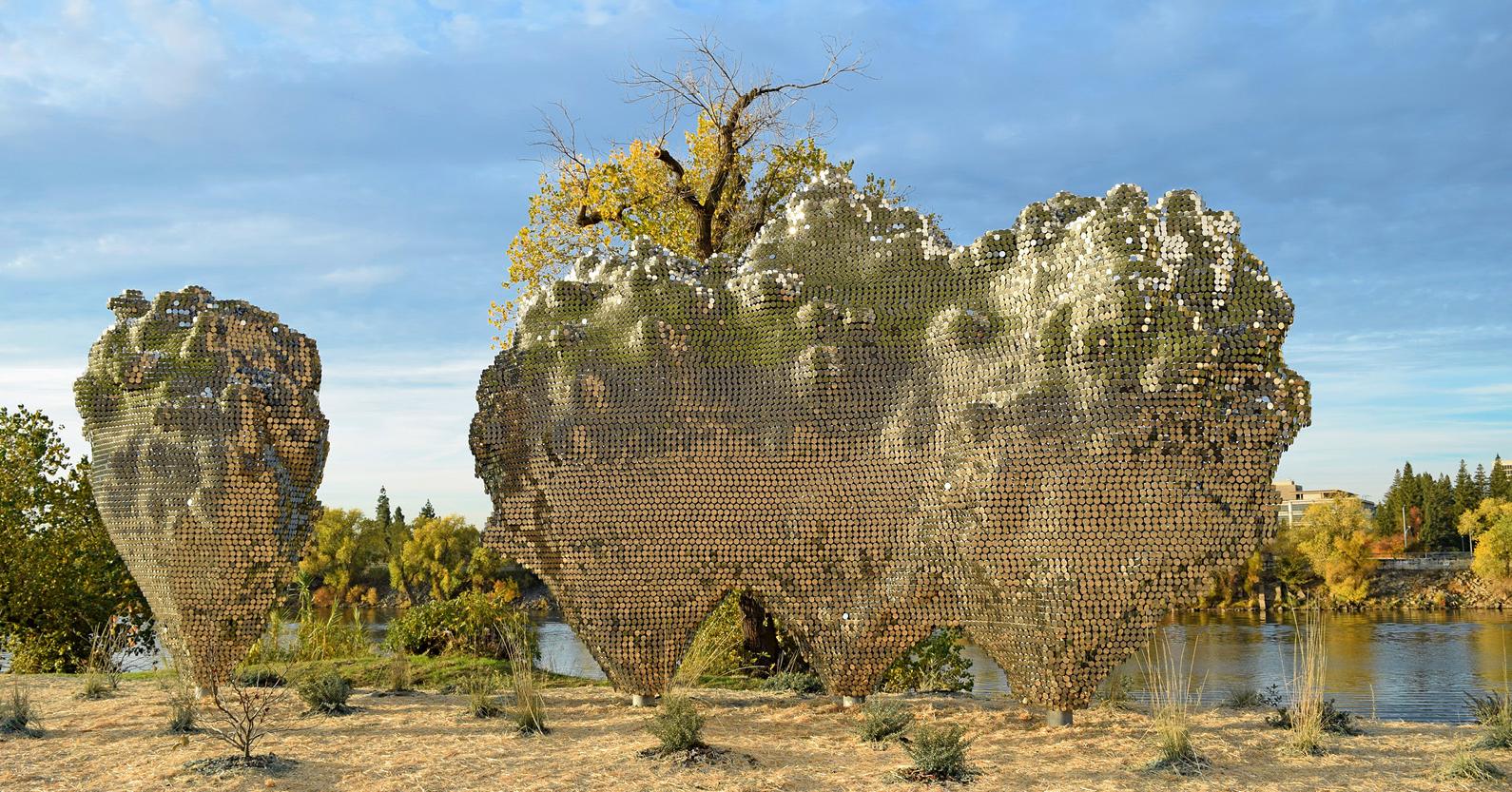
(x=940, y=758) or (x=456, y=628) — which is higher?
(x=456, y=628)

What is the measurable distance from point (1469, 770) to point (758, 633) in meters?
8.88

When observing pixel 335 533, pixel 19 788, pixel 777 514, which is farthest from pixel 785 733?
pixel 335 533

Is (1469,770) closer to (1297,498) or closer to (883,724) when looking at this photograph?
(883,724)

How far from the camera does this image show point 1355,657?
25812 mm

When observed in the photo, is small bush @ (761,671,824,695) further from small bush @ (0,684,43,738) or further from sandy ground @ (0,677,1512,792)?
small bush @ (0,684,43,738)

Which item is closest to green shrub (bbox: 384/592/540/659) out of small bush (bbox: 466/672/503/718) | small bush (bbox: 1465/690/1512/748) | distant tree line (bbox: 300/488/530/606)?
small bush (bbox: 466/672/503/718)

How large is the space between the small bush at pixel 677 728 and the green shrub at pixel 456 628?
6982 mm

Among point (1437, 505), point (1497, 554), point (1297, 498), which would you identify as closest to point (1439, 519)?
point (1437, 505)

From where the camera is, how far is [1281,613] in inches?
1676

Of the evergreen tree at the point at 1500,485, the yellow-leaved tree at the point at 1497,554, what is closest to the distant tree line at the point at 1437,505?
the evergreen tree at the point at 1500,485

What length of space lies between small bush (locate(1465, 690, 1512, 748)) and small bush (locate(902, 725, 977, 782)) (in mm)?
4802

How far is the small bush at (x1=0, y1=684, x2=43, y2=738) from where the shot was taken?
1010 cm

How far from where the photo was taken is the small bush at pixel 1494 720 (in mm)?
9414

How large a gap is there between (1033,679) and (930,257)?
13.6 feet
